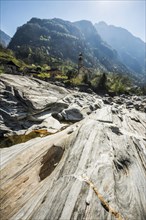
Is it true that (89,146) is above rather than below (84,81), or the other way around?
below

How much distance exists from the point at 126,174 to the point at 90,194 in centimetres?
251

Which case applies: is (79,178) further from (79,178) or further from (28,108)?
(28,108)

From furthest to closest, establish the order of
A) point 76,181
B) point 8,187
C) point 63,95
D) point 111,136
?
point 63,95 → point 111,136 → point 8,187 → point 76,181

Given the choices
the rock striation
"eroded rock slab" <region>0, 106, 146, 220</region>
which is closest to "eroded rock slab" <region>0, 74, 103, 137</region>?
the rock striation

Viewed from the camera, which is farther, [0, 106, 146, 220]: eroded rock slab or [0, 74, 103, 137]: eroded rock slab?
Result: [0, 74, 103, 137]: eroded rock slab

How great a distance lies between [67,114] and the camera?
2225cm

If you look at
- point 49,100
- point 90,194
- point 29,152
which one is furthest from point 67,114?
point 90,194

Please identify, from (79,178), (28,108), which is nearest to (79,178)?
(79,178)

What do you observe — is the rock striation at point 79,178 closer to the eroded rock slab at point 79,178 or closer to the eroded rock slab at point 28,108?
the eroded rock slab at point 79,178

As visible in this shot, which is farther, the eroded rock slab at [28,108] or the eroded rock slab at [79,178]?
the eroded rock slab at [28,108]

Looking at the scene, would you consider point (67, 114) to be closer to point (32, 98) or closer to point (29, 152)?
point (32, 98)

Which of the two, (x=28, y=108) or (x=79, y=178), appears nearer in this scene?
(x=79, y=178)

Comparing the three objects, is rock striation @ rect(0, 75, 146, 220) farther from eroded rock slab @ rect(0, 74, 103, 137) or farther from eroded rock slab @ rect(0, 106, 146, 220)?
eroded rock slab @ rect(0, 74, 103, 137)

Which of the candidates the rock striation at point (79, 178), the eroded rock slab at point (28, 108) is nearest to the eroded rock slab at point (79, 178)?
the rock striation at point (79, 178)
